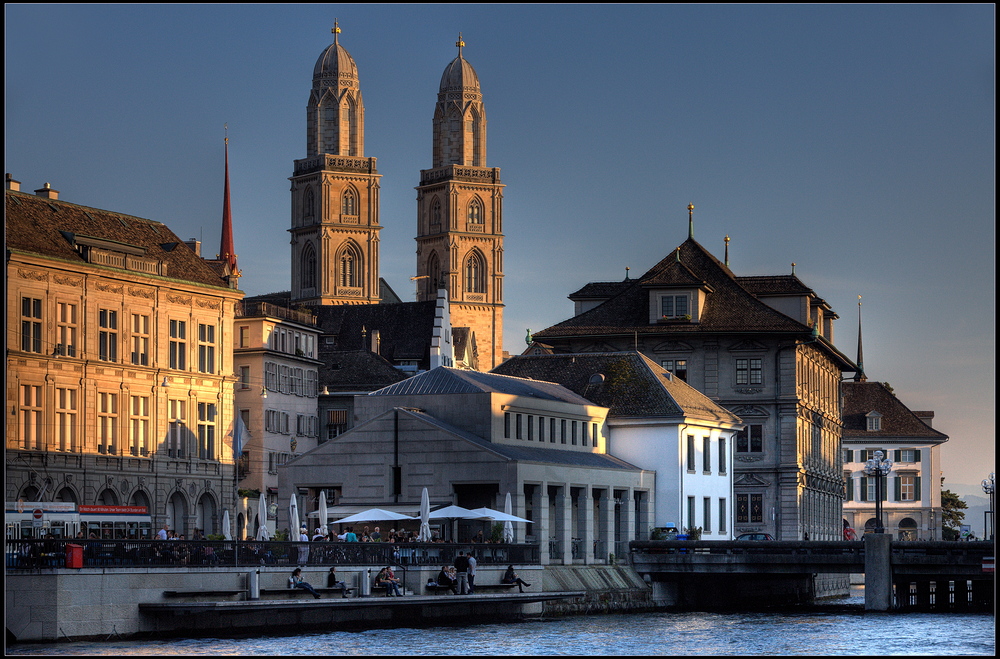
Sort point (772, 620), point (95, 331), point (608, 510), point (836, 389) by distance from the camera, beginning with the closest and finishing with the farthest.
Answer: point (772, 620) → point (608, 510) → point (95, 331) → point (836, 389)

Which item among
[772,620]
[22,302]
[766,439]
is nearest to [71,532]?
[22,302]

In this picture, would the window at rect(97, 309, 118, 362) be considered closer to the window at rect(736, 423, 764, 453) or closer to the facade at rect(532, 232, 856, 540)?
the facade at rect(532, 232, 856, 540)

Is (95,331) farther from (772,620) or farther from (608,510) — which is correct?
(772,620)

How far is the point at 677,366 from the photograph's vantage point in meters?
104

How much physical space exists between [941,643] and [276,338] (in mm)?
62619

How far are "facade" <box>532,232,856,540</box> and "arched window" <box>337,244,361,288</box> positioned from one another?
2857 inches

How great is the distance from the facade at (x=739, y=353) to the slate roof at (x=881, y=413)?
4672 centimetres

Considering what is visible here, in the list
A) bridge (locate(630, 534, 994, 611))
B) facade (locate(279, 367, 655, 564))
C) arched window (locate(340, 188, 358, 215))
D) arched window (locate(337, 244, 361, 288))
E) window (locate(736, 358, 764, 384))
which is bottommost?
bridge (locate(630, 534, 994, 611))

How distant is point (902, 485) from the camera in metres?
154

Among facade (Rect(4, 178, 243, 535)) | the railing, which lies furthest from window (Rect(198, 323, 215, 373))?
the railing

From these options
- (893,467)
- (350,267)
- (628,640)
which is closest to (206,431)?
(628,640)

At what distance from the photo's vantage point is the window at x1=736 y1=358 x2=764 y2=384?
103375 mm

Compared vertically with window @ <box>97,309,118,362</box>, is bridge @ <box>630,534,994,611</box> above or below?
below

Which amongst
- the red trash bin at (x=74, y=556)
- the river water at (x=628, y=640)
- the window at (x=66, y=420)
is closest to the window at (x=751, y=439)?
the river water at (x=628, y=640)
